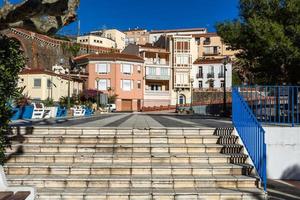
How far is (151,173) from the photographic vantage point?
809cm

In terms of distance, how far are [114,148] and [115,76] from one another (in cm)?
6201

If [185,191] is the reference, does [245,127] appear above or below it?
above

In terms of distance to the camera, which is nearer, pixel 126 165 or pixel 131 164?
pixel 126 165

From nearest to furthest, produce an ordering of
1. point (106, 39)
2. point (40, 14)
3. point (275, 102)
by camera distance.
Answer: point (40, 14)
point (275, 102)
point (106, 39)

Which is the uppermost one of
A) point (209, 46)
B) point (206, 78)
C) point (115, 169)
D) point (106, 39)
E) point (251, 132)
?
point (106, 39)

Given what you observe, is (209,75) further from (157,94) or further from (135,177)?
(135,177)

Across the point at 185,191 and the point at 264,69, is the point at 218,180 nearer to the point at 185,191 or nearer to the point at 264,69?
the point at 185,191

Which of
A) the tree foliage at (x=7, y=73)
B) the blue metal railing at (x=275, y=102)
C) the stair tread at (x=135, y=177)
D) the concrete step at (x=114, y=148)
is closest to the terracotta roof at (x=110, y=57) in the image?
the blue metal railing at (x=275, y=102)

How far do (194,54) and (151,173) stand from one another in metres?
79.1

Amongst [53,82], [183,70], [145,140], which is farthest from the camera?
[183,70]

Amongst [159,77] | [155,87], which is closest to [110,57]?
[159,77]

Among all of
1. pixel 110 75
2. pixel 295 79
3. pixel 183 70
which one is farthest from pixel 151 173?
pixel 183 70

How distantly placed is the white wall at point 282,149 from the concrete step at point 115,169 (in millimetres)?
2313

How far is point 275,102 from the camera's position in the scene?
1158 cm
